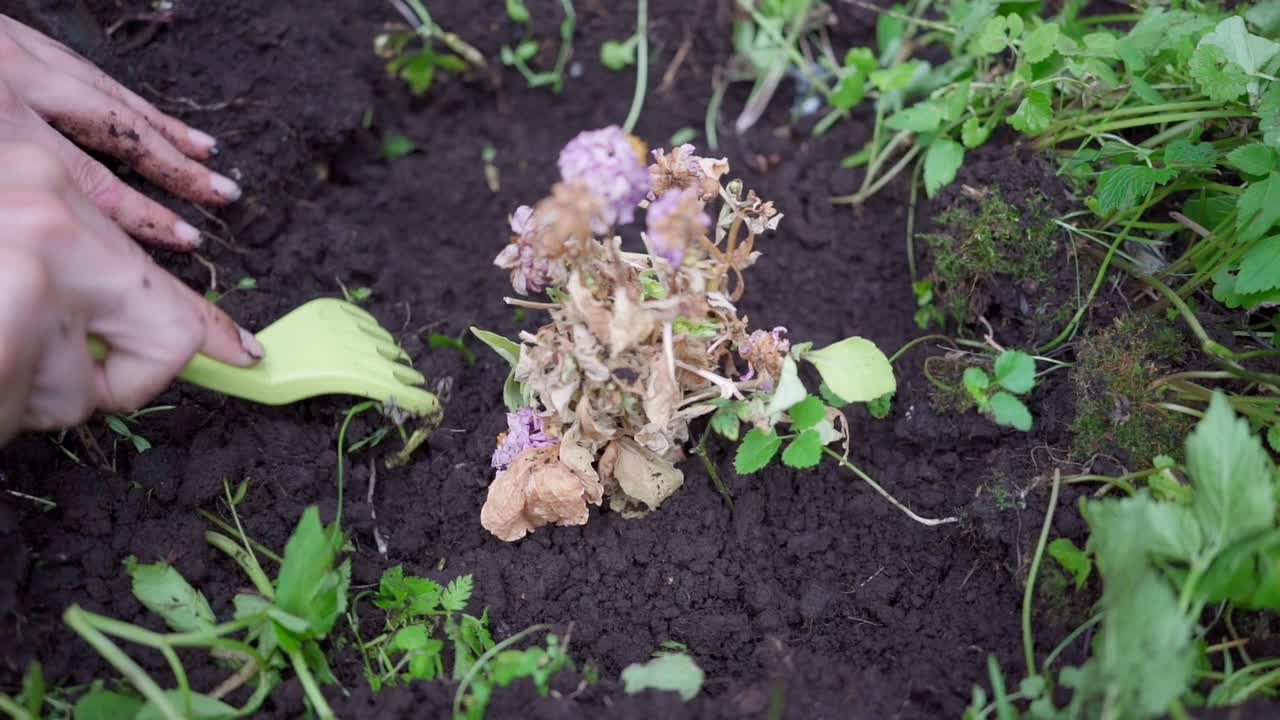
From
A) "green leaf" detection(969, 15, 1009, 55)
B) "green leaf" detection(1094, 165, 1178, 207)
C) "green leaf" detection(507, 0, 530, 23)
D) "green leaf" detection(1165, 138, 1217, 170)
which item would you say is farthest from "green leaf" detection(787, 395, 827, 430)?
"green leaf" detection(507, 0, 530, 23)

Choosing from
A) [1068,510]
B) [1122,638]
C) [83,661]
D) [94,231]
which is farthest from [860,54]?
[83,661]

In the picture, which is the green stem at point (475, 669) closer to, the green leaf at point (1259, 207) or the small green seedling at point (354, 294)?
the small green seedling at point (354, 294)

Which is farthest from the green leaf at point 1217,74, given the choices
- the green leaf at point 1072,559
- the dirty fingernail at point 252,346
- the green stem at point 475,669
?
the dirty fingernail at point 252,346

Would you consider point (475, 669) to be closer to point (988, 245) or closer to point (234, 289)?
point (234, 289)

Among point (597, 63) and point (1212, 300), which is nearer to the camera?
point (1212, 300)

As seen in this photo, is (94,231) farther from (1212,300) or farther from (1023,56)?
(1212,300)
